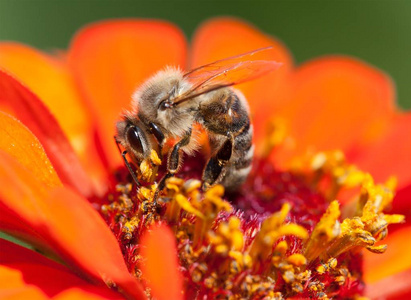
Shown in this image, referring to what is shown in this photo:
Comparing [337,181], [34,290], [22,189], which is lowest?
[34,290]

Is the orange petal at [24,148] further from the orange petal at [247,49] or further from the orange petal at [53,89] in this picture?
the orange petal at [247,49]

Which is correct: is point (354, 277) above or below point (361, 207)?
below

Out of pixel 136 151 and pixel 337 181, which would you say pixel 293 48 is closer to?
pixel 337 181

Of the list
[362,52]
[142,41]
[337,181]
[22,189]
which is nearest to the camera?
[22,189]

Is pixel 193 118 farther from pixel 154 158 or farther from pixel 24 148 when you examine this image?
pixel 24 148

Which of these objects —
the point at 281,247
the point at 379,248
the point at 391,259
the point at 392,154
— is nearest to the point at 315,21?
the point at 392,154

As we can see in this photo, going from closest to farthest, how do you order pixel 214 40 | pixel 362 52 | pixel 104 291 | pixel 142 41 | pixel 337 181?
pixel 104 291 < pixel 337 181 < pixel 142 41 < pixel 214 40 < pixel 362 52

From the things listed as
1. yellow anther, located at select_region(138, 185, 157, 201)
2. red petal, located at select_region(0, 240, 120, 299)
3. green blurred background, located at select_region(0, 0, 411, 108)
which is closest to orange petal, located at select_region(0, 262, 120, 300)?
red petal, located at select_region(0, 240, 120, 299)

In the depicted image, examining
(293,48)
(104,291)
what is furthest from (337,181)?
(293,48)
